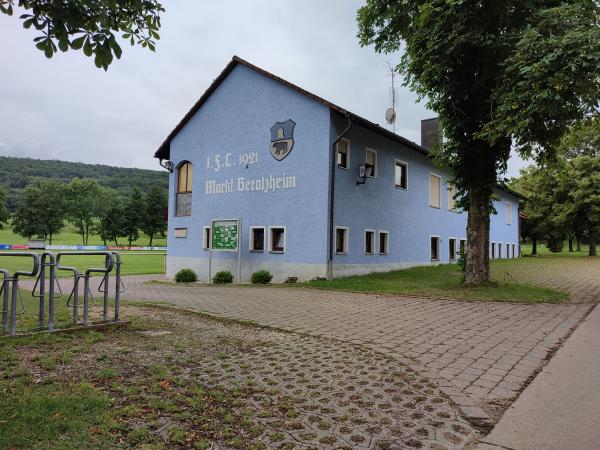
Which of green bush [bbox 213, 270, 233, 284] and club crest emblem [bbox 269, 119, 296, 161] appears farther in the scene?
green bush [bbox 213, 270, 233, 284]

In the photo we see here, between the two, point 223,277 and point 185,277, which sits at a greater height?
point 223,277

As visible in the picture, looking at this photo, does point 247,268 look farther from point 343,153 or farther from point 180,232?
point 343,153

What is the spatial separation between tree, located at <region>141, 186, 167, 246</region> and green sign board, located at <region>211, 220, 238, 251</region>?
67721 millimetres

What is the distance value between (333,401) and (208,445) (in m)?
1.25

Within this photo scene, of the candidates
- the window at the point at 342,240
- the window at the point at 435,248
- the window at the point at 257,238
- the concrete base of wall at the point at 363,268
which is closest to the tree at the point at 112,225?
the window at the point at 435,248

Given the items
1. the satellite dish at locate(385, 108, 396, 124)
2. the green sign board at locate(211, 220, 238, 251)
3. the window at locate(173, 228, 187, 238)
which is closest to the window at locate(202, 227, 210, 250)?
the window at locate(173, 228, 187, 238)

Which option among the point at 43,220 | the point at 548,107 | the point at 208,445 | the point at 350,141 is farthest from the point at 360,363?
the point at 43,220

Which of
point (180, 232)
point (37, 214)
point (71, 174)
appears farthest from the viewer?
point (71, 174)

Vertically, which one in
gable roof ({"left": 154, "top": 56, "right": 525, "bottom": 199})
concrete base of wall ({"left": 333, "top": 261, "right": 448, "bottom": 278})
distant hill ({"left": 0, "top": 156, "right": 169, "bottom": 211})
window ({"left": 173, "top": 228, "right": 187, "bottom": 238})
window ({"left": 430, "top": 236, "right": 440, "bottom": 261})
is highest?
distant hill ({"left": 0, "top": 156, "right": 169, "bottom": 211})

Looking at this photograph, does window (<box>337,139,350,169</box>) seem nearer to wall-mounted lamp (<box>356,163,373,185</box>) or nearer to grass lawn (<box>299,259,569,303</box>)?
wall-mounted lamp (<box>356,163,373,185</box>)

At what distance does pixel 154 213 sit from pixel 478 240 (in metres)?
78.1

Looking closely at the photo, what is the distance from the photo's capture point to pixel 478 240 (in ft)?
44.5

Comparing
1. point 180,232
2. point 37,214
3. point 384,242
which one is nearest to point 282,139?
point 384,242

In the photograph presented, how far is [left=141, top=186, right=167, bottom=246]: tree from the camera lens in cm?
8369
